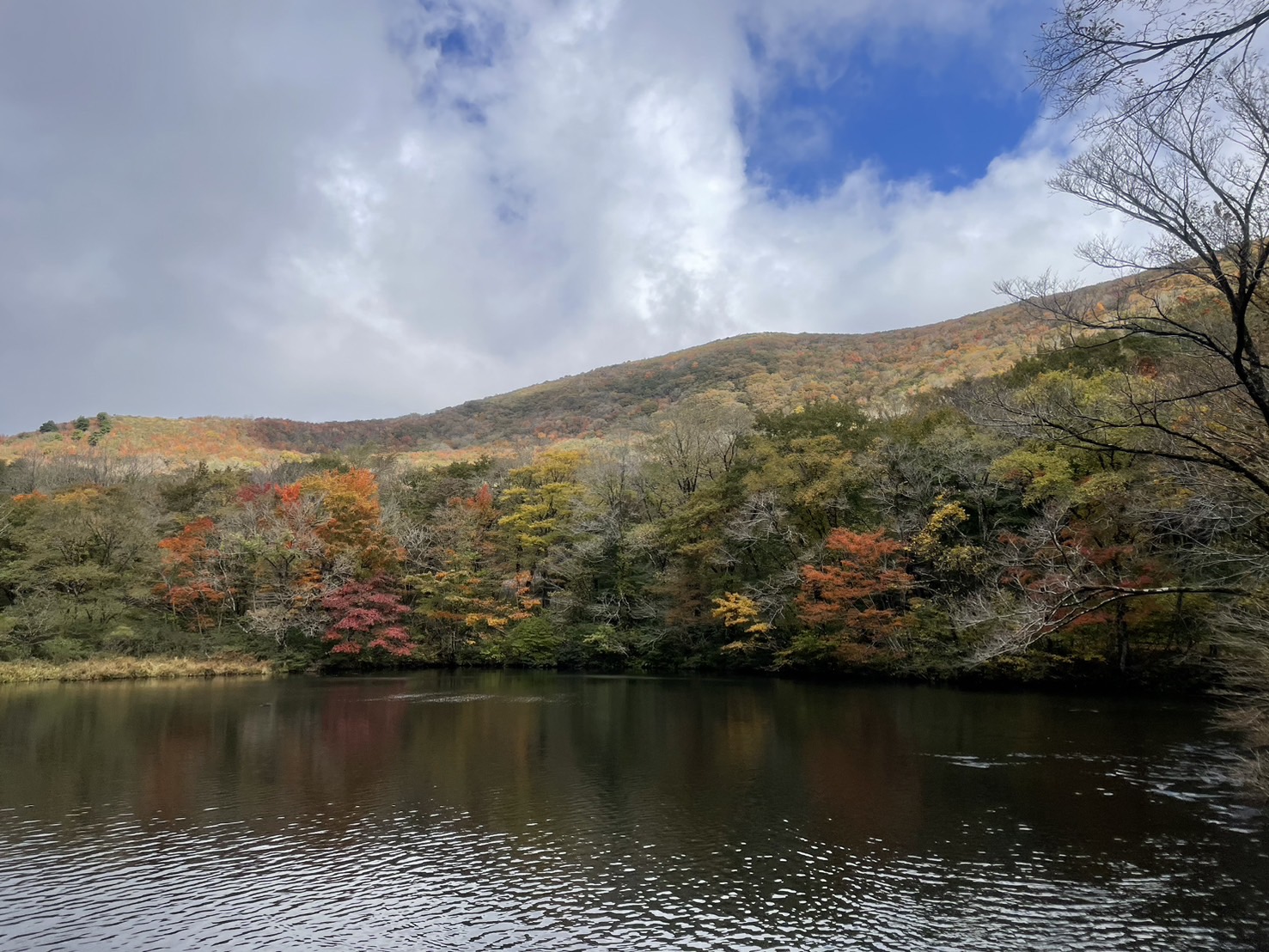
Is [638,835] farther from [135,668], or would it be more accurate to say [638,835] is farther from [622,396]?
[622,396]

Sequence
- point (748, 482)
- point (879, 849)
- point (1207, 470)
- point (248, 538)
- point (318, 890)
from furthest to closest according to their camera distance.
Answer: point (248, 538) < point (748, 482) < point (1207, 470) < point (879, 849) < point (318, 890)

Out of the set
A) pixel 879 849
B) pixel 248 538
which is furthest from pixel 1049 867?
pixel 248 538

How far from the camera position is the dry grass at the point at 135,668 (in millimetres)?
31531

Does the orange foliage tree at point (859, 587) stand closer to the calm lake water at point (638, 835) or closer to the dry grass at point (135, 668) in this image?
the calm lake water at point (638, 835)

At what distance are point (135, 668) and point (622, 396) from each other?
246ft

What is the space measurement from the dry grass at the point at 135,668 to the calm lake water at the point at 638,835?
46.2 ft

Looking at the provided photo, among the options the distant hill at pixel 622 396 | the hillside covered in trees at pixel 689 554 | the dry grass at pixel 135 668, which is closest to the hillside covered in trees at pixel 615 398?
the distant hill at pixel 622 396

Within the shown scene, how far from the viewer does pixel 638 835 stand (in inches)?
438

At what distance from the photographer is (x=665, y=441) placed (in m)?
38.7

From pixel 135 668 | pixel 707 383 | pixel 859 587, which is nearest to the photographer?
pixel 859 587

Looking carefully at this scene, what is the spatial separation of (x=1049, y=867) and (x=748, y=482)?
23974 millimetres

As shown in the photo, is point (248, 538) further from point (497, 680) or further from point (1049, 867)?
point (1049, 867)

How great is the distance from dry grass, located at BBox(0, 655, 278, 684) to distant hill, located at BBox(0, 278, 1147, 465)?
3854 cm

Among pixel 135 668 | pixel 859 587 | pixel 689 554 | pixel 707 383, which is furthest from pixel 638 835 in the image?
pixel 707 383
